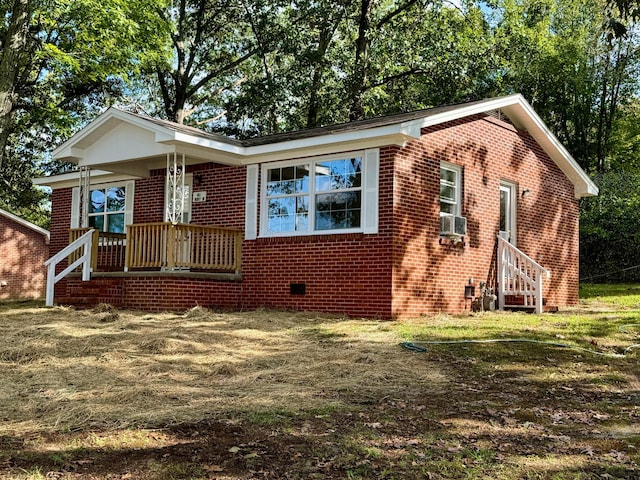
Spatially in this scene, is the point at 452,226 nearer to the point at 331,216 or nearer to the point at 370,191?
the point at 370,191

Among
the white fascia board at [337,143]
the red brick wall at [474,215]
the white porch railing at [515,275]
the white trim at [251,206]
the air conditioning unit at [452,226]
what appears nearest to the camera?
the white fascia board at [337,143]

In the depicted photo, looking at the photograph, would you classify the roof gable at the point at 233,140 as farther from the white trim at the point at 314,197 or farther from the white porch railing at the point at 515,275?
the white porch railing at the point at 515,275

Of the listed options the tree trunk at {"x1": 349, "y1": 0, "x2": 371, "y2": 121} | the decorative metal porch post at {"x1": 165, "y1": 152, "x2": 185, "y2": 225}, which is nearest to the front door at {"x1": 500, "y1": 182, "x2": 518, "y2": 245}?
the decorative metal porch post at {"x1": 165, "y1": 152, "x2": 185, "y2": 225}

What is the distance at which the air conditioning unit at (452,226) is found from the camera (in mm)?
13152

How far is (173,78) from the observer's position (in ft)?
97.2

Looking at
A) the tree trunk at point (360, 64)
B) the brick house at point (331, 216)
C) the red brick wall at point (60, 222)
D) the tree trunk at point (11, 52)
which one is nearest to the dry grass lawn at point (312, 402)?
the brick house at point (331, 216)

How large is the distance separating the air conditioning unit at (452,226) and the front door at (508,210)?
90.0 inches

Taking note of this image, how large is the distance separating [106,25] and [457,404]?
17442mm

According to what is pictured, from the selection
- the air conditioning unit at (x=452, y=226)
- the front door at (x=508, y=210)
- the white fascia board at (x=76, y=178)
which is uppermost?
the white fascia board at (x=76, y=178)

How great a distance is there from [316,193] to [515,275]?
4847mm

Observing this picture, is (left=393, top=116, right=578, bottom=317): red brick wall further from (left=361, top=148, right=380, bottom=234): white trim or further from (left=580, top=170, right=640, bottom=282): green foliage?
(left=580, top=170, right=640, bottom=282): green foliage

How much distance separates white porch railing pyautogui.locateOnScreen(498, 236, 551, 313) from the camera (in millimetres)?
14320

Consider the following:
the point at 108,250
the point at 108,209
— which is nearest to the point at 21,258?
the point at 108,209

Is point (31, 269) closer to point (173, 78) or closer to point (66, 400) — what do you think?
point (173, 78)
